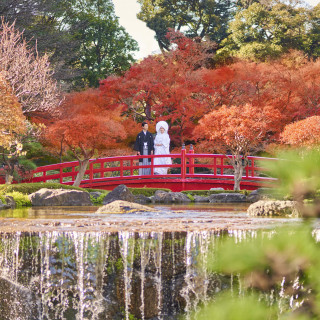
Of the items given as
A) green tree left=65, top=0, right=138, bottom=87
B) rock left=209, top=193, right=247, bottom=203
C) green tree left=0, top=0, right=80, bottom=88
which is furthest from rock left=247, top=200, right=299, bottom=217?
green tree left=65, top=0, right=138, bottom=87

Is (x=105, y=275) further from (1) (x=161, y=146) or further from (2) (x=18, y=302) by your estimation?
(1) (x=161, y=146)

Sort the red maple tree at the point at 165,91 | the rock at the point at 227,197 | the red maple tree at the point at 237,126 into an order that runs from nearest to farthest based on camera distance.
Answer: the rock at the point at 227,197
the red maple tree at the point at 237,126
the red maple tree at the point at 165,91

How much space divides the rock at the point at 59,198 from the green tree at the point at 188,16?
21336 mm

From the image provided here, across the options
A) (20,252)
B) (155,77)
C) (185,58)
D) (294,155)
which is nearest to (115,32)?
(185,58)

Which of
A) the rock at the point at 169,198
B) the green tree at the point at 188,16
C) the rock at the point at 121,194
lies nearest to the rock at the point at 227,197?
the rock at the point at 169,198

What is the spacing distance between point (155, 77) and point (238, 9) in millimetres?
12146

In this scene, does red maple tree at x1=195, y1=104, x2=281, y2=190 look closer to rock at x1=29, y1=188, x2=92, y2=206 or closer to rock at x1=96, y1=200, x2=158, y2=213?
rock at x1=29, y1=188, x2=92, y2=206

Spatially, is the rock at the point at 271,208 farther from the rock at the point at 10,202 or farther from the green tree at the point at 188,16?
the green tree at the point at 188,16

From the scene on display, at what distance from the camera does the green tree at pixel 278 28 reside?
2781 cm

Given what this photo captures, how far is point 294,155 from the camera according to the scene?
99 cm

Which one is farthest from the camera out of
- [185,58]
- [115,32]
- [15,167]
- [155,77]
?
[115,32]

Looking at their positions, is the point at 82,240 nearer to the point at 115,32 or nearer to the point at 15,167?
the point at 15,167

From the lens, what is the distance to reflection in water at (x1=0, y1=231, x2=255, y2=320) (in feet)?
17.0

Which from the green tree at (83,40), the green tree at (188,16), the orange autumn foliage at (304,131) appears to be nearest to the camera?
the orange autumn foliage at (304,131)
